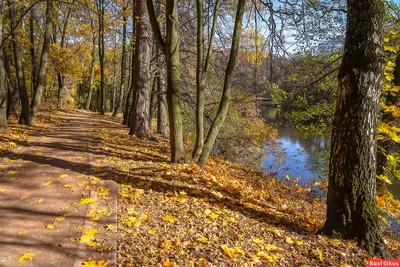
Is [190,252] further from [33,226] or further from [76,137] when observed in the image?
[76,137]

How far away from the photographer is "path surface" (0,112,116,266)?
2.87 m

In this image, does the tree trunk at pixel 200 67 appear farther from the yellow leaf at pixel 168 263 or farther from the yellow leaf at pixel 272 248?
the yellow leaf at pixel 168 263

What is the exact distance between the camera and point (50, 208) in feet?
12.5

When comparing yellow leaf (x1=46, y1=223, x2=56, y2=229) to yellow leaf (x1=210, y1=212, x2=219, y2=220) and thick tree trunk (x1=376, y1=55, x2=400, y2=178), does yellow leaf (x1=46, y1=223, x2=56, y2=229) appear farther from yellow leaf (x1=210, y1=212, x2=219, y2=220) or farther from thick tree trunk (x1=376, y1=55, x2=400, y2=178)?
thick tree trunk (x1=376, y1=55, x2=400, y2=178)

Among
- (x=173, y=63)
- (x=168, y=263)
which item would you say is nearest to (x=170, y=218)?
(x=168, y=263)

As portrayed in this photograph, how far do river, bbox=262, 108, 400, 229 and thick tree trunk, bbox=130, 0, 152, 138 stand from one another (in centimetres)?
470

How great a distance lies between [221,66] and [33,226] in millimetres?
9166

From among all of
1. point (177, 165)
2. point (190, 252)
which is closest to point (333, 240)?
point (190, 252)

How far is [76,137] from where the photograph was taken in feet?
29.7

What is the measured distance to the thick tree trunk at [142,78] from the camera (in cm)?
947

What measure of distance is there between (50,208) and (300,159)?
1563 centimetres

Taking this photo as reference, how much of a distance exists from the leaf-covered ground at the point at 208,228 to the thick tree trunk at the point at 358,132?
0.30 metres

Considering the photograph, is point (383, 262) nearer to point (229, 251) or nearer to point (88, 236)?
point (229, 251)

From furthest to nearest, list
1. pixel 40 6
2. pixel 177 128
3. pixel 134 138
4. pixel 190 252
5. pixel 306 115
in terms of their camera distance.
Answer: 1. pixel 40 6
2. pixel 134 138
3. pixel 306 115
4. pixel 177 128
5. pixel 190 252
